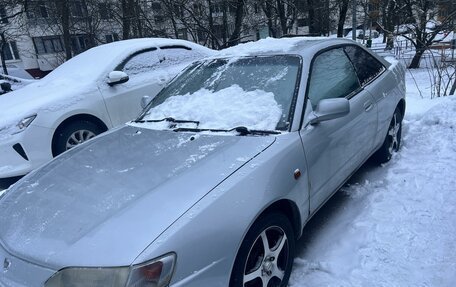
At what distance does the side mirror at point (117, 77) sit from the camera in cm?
495

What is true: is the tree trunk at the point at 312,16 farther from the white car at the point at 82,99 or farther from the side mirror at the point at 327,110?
the side mirror at the point at 327,110

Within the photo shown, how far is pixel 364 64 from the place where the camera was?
3715 millimetres

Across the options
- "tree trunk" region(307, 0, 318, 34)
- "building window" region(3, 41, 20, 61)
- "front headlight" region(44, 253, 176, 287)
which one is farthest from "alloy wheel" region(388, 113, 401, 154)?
"building window" region(3, 41, 20, 61)

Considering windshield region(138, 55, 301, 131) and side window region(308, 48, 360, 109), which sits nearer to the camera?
windshield region(138, 55, 301, 131)

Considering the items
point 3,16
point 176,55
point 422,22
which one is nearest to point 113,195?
point 176,55

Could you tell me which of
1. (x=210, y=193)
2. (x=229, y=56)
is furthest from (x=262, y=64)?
(x=210, y=193)

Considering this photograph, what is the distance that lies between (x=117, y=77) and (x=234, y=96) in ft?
8.68

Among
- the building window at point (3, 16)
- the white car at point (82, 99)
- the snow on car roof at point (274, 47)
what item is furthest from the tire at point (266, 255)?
the building window at point (3, 16)

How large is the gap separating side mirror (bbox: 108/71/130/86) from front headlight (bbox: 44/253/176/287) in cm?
370

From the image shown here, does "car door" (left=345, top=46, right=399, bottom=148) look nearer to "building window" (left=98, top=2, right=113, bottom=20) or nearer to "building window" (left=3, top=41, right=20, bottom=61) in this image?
"building window" (left=98, top=2, right=113, bottom=20)

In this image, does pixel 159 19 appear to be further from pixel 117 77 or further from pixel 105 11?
pixel 117 77

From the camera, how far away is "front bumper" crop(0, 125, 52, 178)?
165 inches

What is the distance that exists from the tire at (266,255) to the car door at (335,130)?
1.35 ft

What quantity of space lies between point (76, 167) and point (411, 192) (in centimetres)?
280
